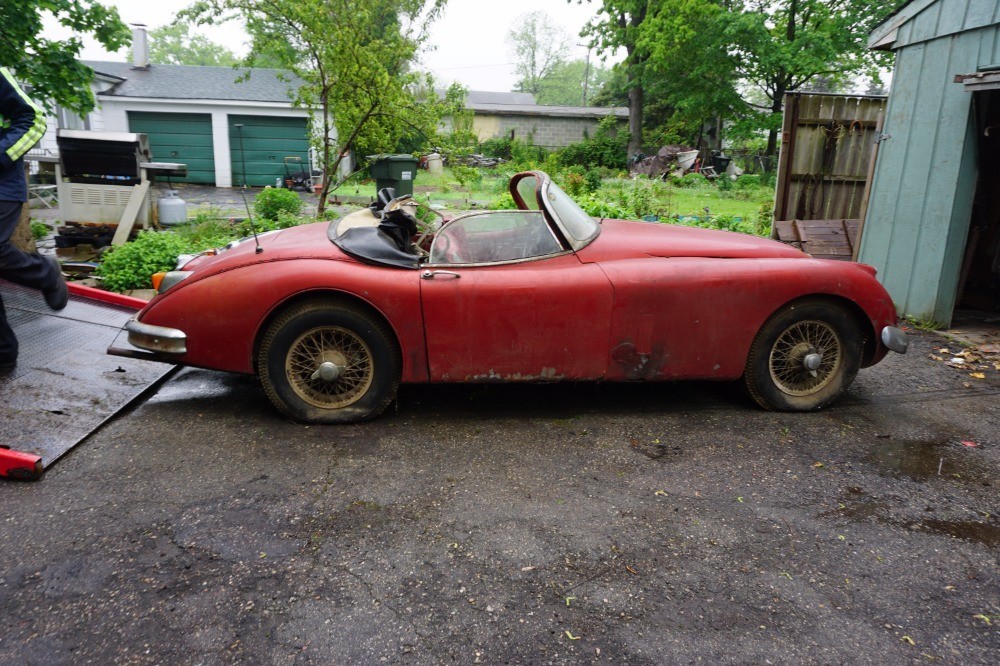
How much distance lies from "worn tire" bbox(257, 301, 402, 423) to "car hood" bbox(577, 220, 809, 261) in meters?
1.35

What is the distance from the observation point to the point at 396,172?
49.3ft

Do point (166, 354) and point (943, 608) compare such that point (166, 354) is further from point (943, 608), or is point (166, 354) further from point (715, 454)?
point (943, 608)

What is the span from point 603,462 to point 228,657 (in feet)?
6.68

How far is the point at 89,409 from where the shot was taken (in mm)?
3895

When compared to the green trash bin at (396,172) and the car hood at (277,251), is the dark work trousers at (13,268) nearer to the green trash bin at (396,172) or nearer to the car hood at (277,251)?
the car hood at (277,251)

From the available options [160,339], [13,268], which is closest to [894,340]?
[160,339]

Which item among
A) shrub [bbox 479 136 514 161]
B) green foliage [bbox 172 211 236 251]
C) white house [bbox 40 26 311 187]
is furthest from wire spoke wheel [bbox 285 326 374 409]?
shrub [bbox 479 136 514 161]

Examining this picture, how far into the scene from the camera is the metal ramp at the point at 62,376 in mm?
3602

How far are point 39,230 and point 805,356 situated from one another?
11246mm

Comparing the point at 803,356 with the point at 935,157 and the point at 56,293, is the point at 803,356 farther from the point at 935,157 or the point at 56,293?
the point at 56,293

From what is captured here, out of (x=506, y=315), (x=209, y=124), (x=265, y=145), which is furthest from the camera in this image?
(x=265, y=145)

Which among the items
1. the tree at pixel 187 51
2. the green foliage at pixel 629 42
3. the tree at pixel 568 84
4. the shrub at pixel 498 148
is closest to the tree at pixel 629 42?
the green foliage at pixel 629 42

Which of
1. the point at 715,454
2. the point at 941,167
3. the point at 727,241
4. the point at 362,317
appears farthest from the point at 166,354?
the point at 941,167

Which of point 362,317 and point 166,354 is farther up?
point 362,317
